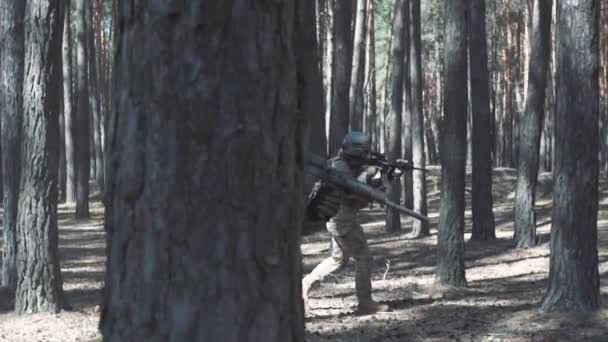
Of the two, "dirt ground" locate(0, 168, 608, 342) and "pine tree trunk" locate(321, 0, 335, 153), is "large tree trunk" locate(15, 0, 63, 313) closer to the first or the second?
"dirt ground" locate(0, 168, 608, 342)

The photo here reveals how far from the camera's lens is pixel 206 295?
2.18m

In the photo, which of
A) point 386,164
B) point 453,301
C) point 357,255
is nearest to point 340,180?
point 386,164

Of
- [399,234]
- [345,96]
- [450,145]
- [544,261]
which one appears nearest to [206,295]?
[450,145]

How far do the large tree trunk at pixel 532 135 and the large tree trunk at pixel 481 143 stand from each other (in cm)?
117

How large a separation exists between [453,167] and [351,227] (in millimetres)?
2229

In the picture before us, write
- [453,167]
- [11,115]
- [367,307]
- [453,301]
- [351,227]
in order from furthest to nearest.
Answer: [11,115]
[453,167]
[453,301]
[367,307]
[351,227]

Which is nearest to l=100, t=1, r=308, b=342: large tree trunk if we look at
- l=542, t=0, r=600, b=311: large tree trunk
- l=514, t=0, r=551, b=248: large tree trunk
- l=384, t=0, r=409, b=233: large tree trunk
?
l=542, t=0, r=600, b=311: large tree trunk

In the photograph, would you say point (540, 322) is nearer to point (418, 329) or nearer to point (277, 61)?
point (418, 329)

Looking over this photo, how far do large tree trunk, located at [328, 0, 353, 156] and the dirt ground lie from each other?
2043 mm

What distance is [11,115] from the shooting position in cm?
1129

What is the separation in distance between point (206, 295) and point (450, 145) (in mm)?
8729

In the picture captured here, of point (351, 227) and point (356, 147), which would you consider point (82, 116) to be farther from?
point (356, 147)

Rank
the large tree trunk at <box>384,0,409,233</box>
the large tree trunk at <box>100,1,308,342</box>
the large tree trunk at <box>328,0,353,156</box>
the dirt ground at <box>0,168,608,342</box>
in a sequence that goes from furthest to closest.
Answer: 1. the large tree trunk at <box>384,0,409,233</box>
2. the large tree trunk at <box>328,0,353,156</box>
3. the dirt ground at <box>0,168,608,342</box>
4. the large tree trunk at <box>100,1,308,342</box>

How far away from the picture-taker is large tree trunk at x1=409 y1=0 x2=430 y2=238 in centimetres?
1805
